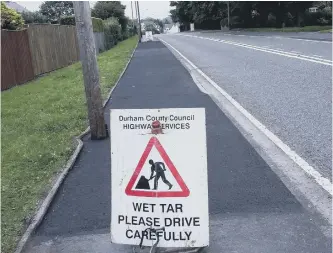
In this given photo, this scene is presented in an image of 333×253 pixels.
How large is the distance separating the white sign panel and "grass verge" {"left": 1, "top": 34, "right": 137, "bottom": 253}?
1099mm

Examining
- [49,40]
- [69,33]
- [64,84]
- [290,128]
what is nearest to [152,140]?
[290,128]

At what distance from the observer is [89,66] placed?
21.5ft

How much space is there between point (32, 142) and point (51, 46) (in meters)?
12.6

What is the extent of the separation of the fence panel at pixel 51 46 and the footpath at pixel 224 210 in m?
10.7

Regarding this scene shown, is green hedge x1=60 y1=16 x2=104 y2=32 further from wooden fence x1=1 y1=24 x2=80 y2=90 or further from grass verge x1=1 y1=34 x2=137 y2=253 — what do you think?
grass verge x1=1 y1=34 x2=137 y2=253

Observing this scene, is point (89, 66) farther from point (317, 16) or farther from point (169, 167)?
point (317, 16)

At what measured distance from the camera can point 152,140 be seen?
320 centimetres

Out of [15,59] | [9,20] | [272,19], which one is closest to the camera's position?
[15,59]

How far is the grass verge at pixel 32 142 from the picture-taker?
4.35m

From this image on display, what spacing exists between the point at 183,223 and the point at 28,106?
24.3 ft

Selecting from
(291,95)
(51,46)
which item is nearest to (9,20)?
(51,46)

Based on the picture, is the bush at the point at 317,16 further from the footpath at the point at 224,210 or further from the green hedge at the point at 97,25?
the footpath at the point at 224,210

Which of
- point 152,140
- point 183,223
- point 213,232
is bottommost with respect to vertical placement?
point 213,232

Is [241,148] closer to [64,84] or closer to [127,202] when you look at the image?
[127,202]
